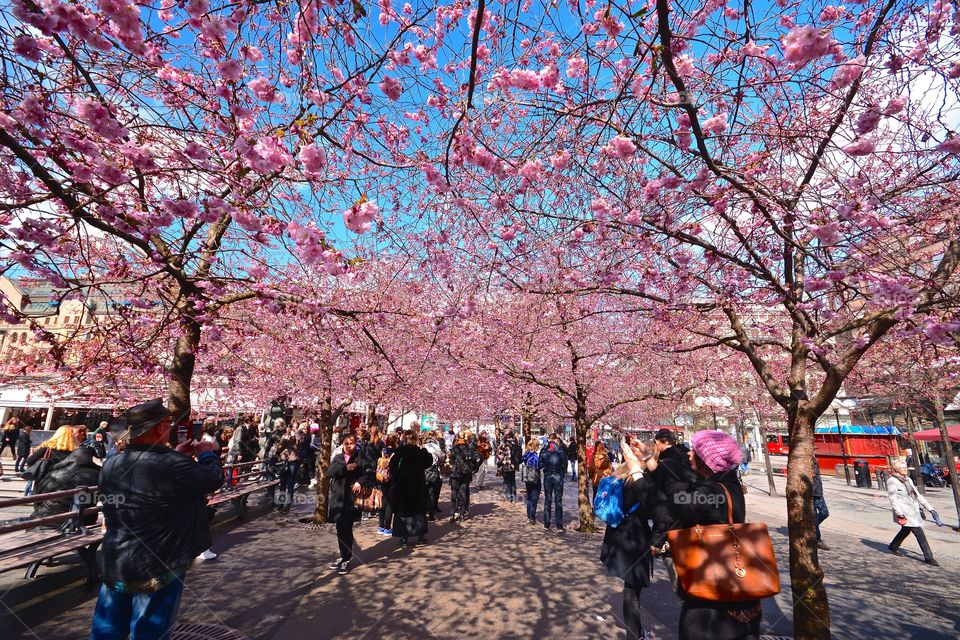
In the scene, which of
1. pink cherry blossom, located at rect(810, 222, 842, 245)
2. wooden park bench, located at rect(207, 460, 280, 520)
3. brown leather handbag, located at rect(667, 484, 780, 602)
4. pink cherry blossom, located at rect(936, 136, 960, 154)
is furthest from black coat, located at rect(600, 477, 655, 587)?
wooden park bench, located at rect(207, 460, 280, 520)

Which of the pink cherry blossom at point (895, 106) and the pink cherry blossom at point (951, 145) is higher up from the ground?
the pink cherry blossom at point (895, 106)

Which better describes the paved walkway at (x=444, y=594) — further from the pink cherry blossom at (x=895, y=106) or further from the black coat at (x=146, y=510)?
the pink cherry blossom at (x=895, y=106)

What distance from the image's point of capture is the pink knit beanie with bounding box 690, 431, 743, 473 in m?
3.13

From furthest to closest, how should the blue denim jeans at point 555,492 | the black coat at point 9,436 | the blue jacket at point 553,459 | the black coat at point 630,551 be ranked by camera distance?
the black coat at point 9,436 < the blue denim jeans at point 555,492 < the blue jacket at point 553,459 < the black coat at point 630,551

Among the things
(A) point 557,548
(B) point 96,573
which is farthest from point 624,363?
(B) point 96,573

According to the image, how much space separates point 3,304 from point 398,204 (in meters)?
4.03

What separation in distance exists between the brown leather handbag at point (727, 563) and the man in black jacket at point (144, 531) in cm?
324

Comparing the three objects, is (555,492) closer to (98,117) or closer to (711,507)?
(711,507)

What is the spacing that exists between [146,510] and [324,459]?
283 inches

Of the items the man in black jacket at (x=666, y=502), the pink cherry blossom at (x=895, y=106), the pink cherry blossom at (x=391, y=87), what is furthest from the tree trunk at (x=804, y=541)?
the pink cherry blossom at (x=391, y=87)

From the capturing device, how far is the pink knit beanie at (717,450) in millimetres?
3127


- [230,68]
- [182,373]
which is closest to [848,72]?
[230,68]

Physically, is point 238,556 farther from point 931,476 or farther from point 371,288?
point 931,476

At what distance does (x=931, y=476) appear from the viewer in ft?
68.0
